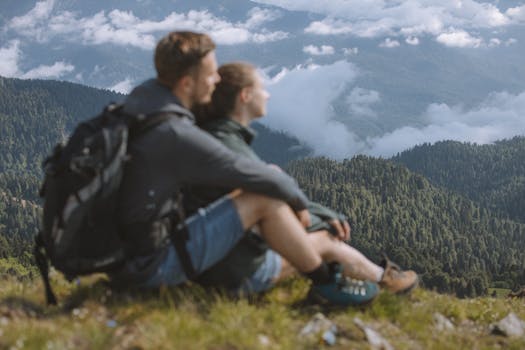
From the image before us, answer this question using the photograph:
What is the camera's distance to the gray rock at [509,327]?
359 inches

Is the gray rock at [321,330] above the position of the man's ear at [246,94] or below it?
below

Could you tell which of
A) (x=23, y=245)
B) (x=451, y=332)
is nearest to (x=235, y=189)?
(x=451, y=332)

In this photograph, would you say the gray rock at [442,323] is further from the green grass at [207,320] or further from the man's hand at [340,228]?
the man's hand at [340,228]

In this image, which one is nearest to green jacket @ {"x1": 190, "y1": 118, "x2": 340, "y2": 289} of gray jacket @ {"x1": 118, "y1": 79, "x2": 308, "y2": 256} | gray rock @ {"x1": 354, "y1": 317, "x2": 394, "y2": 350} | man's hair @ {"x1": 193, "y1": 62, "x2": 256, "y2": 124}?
man's hair @ {"x1": 193, "y1": 62, "x2": 256, "y2": 124}

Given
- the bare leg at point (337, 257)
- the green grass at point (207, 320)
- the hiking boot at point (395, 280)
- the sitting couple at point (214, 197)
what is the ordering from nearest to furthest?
1. the green grass at point (207, 320)
2. the sitting couple at point (214, 197)
3. the bare leg at point (337, 257)
4. the hiking boot at point (395, 280)

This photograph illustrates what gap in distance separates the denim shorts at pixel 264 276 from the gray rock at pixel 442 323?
288 centimetres

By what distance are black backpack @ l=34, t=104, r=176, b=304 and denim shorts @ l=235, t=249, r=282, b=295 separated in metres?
1.88

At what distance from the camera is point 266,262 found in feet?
25.8

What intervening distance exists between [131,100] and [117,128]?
69 centimetres

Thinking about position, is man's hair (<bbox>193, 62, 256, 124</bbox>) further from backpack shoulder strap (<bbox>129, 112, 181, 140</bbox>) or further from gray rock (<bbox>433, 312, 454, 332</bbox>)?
gray rock (<bbox>433, 312, 454, 332</bbox>)

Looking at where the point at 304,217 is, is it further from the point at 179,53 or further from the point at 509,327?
the point at 509,327

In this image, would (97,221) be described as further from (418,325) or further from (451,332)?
(451,332)

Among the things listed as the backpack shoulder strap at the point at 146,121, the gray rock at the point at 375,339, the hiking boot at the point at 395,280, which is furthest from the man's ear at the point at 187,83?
the hiking boot at the point at 395,280

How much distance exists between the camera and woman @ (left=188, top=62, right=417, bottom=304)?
759cm
